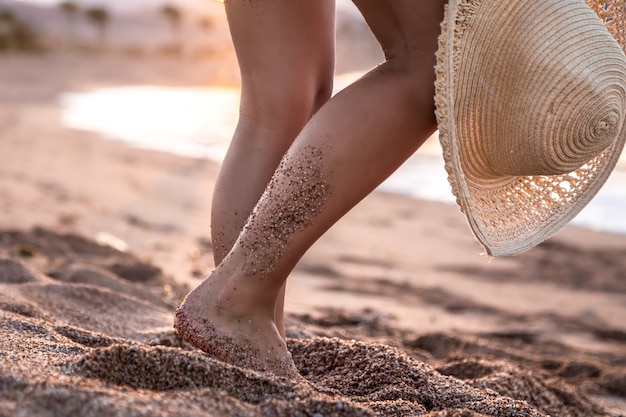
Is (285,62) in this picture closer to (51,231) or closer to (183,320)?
(183,320)

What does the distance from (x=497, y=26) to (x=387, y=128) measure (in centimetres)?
27

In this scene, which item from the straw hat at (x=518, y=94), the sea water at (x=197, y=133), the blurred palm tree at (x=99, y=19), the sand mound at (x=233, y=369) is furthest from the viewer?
the blurred palm tree at (x=99, y=19)

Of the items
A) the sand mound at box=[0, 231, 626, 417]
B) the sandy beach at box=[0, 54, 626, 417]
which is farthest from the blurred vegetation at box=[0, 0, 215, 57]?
the sand mound at box=[0, 231, 626, 417]

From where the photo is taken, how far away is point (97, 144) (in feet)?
26.9

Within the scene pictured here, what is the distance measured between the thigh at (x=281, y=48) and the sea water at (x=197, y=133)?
Answer: 160 inches

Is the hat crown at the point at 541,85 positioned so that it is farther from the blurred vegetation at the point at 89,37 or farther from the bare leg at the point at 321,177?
the blurred vegetation at the point at 89,37

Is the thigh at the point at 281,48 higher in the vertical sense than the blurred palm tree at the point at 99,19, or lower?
lower

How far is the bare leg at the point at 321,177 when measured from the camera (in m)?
1.39

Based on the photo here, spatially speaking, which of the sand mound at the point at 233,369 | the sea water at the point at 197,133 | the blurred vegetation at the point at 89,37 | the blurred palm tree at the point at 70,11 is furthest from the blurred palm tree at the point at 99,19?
the sand mound at the point at 233,369

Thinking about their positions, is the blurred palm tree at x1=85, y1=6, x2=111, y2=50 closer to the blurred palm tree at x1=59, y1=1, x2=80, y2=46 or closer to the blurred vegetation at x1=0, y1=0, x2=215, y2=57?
the blurred vegetation at x1=0, y1=0, x2=215, y2=57

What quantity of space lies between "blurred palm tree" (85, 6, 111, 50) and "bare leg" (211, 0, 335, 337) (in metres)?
52.3

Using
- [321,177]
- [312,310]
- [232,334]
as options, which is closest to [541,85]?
[321,177]

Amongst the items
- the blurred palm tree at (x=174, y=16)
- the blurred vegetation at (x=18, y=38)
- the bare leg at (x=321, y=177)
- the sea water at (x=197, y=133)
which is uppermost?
the blurred palm tree at (x=174, y=16)

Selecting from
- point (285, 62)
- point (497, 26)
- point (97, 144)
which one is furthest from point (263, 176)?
point (97, 144)
